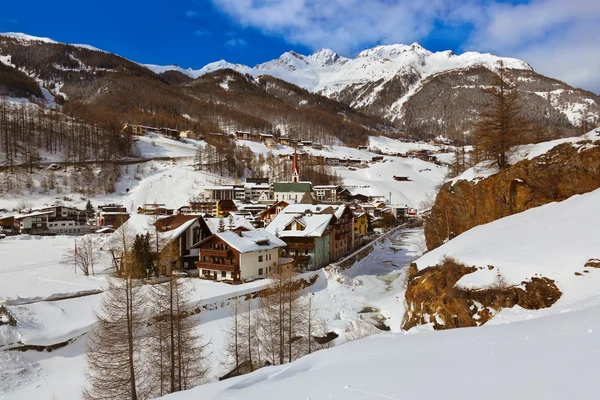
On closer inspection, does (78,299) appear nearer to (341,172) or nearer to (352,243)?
(352,243)

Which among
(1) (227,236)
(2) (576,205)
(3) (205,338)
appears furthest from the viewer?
(1) (227,236)

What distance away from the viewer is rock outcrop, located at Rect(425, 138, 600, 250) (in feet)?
78.2

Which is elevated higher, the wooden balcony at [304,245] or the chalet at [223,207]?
the chalet at [223,207]

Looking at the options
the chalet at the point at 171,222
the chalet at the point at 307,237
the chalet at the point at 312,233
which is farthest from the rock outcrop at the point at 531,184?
the chalet at the point at 171,222

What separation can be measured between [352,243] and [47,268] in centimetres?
3765

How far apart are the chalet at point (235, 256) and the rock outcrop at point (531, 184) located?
1841 cm

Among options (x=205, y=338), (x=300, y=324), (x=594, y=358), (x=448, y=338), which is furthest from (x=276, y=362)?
(x=594, y=358)

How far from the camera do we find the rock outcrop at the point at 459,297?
52.2 ft

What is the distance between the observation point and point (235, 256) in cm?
3394

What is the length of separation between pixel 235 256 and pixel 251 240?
263 cm

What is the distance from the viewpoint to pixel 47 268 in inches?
1412

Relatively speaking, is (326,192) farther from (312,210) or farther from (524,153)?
(524,153)

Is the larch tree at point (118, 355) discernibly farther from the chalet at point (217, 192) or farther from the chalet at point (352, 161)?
the chalet at point (352, 161)

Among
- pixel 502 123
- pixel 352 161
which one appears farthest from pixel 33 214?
pixel 352 161
